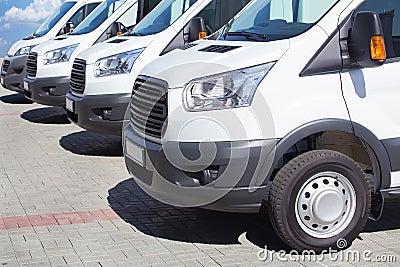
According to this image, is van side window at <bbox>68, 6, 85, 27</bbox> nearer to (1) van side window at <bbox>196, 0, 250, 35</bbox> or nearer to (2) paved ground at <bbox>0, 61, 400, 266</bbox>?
(1) van side window at <bbox>196, 0, 250, 35</bbox>

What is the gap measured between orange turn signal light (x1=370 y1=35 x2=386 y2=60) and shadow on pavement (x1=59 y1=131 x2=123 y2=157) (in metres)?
5.00

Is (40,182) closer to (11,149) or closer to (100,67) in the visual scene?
(100,67)

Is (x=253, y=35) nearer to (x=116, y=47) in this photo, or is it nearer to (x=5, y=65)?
(x=116, y=47)

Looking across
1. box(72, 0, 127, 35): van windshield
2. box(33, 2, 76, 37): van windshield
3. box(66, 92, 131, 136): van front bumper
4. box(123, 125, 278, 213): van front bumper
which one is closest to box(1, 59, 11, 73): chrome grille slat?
box(33, 2, 76, 37): van windshield

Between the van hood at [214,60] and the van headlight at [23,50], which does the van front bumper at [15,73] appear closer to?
the van headlight at [23,50]

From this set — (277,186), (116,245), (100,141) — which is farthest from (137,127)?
(100,141)

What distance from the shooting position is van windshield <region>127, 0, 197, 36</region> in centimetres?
924

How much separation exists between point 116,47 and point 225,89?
420 cm

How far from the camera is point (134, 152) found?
5777 millimetres

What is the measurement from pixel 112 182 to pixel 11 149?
9.58ft

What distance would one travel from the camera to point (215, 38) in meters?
6.56

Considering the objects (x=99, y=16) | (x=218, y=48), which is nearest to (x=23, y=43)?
(x=99, y=16)

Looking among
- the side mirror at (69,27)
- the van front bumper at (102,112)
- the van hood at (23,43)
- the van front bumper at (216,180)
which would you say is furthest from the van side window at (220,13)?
the van hood at (23,43)

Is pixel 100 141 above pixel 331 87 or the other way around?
the other way around
